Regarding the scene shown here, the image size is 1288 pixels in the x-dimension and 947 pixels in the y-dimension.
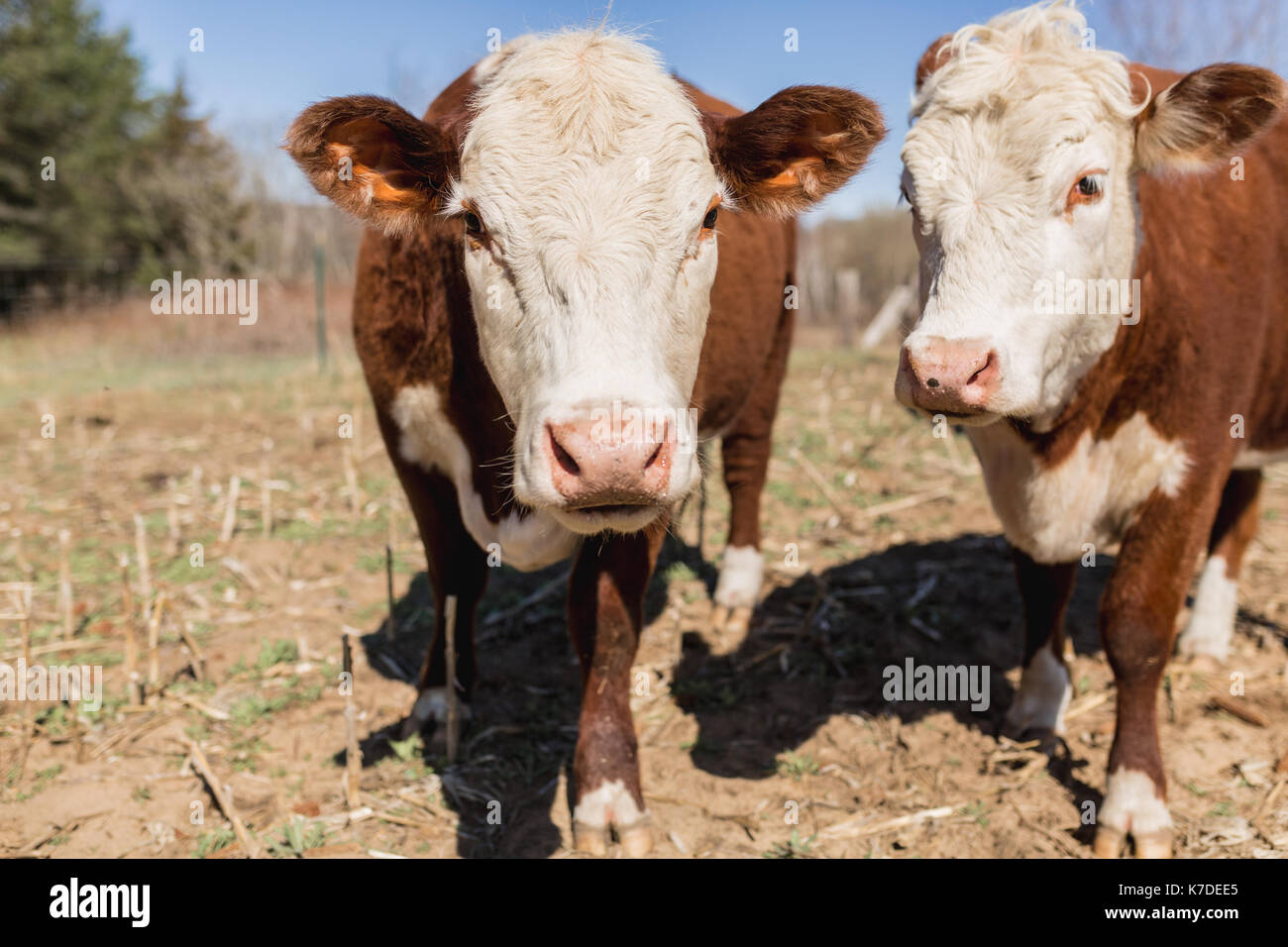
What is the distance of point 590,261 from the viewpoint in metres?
2.14

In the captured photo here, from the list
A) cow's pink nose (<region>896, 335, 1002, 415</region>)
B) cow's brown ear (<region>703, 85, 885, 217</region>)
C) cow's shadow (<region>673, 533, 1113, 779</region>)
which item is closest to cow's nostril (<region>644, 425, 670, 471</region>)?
cow's pink nose (<region>896, 335, 1002, 415</region>)

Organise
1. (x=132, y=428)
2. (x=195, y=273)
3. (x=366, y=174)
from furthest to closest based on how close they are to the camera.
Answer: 1. (x=195, y=273)
2. (x=132, y=428)
3. (x=366, y=174)

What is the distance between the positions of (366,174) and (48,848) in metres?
2.32

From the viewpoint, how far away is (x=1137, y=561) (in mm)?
3004

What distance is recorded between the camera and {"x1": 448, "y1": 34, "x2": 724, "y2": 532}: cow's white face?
Result: 2.00 metres

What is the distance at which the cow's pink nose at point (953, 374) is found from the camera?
8.10ft

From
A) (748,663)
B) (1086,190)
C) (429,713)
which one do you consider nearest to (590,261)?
(1086,190)

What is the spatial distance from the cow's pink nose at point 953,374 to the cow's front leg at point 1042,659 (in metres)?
1.38

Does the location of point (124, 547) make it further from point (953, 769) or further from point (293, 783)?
point (953, 769)

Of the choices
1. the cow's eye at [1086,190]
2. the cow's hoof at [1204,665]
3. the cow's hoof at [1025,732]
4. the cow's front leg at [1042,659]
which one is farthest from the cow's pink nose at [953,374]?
the cow's hoof at [1204,665]

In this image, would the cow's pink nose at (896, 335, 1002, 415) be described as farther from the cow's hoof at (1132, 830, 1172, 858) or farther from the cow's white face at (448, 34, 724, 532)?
the cow's hoof at (1132, 830, 1172, 858)

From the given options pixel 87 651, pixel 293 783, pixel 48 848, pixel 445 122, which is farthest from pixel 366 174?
pixel 87 651

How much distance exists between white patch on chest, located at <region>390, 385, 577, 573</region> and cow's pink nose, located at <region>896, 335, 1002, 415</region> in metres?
1.20

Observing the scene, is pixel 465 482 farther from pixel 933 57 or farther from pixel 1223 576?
pixel 1223 576
